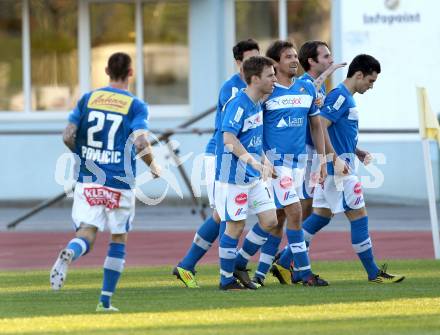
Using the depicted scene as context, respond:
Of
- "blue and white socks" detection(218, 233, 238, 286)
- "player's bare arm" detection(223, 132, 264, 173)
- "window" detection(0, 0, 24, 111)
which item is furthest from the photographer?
"window" detection(0, 0, 24, 111)

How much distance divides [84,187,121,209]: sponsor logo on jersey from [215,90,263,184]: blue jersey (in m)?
1.44

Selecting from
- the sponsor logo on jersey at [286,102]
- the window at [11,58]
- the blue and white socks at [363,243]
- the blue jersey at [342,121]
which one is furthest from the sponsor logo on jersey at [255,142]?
the window at [11,58]

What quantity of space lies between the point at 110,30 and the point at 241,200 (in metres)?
13.4

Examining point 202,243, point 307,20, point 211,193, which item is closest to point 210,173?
point 211,193

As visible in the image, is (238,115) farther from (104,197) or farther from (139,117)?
(104,197)

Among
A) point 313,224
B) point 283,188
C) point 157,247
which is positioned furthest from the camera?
point 157,247

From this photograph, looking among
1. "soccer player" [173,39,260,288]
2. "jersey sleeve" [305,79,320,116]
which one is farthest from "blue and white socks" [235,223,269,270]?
"jersey sleeve" [305,79,320,116]

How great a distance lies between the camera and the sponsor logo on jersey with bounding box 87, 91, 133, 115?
32.2 ft

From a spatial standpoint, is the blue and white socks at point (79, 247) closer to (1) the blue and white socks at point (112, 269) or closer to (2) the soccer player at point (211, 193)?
(1) the blue and white socks at point (112, 269)

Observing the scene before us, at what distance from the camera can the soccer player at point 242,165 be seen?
1090 centimetres

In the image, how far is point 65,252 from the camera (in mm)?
9930

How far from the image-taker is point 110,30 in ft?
78.7

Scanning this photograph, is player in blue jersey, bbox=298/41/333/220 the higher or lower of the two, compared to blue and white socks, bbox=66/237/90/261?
higher

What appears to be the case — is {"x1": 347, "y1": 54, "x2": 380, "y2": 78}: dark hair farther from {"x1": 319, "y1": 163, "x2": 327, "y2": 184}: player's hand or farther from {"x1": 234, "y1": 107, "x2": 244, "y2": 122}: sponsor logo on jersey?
{"x1": 234, "y1": 107, "x2": 244, "y2": 122}: sponsor logo on jersey
